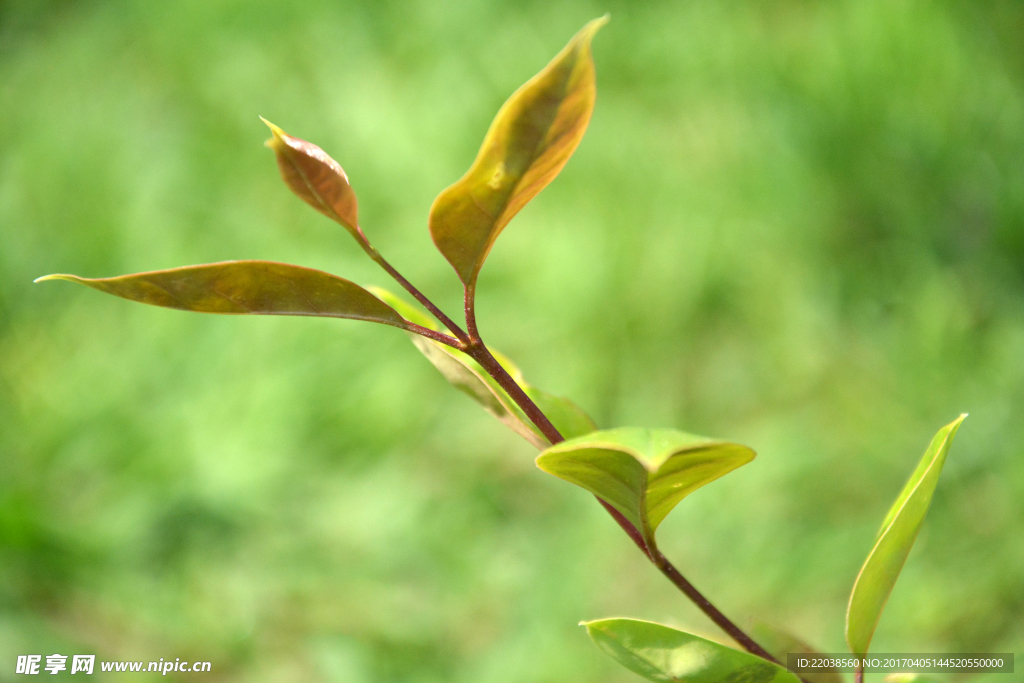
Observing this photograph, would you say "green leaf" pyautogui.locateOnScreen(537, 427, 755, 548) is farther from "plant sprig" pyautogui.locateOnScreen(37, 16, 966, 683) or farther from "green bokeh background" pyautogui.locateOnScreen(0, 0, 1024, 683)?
"green bokeh background" pyautogui.locateOnScreen(0, 0, 1024, 683)

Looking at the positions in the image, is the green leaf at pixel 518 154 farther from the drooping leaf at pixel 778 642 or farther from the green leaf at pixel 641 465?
the drooping leaf at pixel 778 642

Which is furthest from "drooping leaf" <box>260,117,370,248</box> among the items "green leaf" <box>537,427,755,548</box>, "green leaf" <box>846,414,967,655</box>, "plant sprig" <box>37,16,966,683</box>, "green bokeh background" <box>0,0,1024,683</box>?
"green bokeh background" <box>0,0,1024,683</box>

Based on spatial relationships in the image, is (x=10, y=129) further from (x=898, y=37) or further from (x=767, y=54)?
(x=898, y=37)

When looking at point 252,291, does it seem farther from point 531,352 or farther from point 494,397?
point 531,352

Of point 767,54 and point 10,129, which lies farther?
point 10,129

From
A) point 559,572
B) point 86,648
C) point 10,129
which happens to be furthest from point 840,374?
point 10,129

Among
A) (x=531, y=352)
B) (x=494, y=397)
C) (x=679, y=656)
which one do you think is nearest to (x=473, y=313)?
(x=494, y=397)
